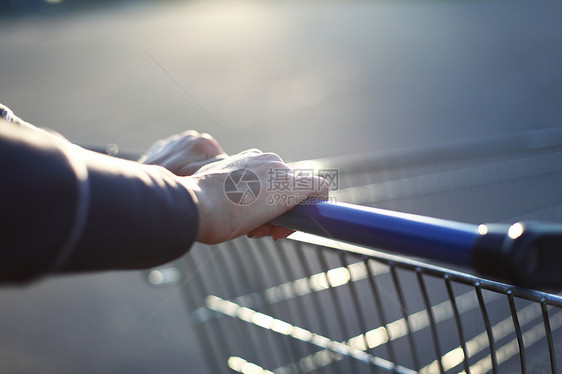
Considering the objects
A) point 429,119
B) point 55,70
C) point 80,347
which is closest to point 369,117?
point 429,119

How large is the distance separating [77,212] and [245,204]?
371mm

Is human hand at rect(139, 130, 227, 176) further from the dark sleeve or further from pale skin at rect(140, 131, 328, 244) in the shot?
the dark sleeve

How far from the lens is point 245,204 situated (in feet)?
3.43

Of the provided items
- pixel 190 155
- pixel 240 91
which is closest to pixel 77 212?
pixel 190 155

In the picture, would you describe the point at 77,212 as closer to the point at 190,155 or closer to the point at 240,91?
the point at 190,155

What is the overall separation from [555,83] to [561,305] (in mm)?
11144

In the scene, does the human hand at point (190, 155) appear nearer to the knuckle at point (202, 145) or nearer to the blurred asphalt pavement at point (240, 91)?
the knuckle at point (202, 145)

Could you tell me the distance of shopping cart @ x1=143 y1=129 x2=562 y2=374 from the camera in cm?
135

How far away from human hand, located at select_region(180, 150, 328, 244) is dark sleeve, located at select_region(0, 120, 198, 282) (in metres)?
0.10

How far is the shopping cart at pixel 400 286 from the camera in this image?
→ 1.35 m

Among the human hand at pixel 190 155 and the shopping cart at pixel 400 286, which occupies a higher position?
the human hand at pixel 190 155

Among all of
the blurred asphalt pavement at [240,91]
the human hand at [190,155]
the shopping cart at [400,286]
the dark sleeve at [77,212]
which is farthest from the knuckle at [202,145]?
the blurred asphalt pavement at [240,91]

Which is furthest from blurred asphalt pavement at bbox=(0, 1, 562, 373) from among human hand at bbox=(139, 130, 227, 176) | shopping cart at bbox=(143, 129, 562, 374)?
human hand at bbox=(139, 130, 227, 176)

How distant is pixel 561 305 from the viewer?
1.08 metres
